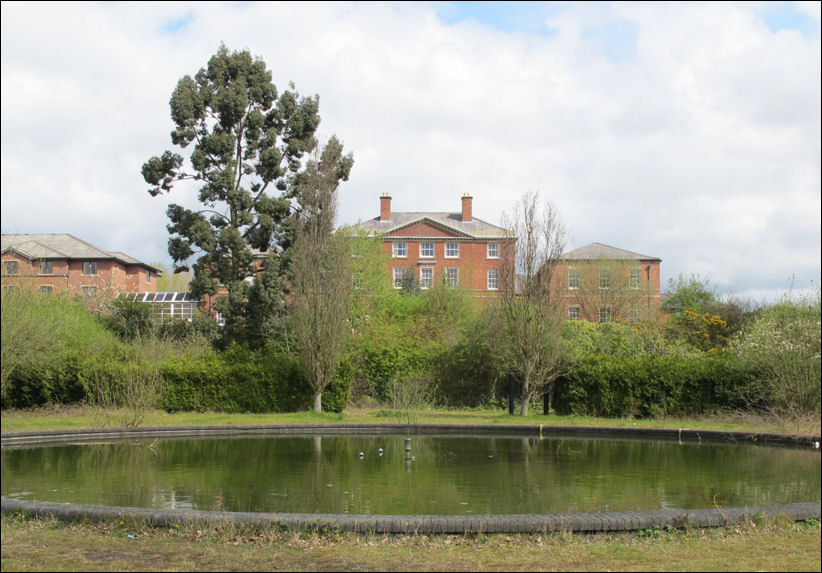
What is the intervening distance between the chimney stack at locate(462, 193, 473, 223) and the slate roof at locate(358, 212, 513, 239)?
0.87 feet

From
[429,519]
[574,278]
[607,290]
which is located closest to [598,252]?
[574,278]

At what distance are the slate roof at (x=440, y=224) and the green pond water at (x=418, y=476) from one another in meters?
47.7

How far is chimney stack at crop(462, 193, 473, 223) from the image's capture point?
66.8m

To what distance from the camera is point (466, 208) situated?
220 feet

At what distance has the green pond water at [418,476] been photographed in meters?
9.29

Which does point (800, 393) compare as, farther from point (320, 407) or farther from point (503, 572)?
point (320, 407)

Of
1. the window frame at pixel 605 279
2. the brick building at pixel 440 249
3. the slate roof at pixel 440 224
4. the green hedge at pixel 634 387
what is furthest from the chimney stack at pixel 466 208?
the green hedge at pixel 634 387

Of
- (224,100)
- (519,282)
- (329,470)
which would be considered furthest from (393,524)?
(224,100)

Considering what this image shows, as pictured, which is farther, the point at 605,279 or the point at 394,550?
the point at 605,279

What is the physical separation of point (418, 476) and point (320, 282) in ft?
49.1

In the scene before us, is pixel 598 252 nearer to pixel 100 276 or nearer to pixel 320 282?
pixel 320 282

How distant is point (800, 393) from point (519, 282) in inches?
746

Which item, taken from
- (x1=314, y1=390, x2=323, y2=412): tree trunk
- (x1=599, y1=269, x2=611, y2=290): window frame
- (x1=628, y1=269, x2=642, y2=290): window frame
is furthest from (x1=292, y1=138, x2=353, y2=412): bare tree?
(x1=628, y1=269, x2=642, y2=290): window frame

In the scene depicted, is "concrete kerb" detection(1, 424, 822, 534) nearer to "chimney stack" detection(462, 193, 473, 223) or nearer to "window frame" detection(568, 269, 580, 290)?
"window frame" detection(568, 269, 580, 290)
